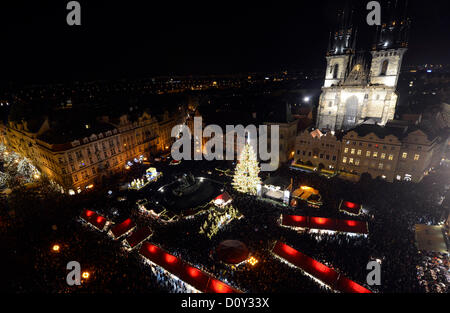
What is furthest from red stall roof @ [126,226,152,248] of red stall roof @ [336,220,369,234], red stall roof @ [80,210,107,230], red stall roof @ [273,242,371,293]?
red stall roof @ [336,220,369,234]

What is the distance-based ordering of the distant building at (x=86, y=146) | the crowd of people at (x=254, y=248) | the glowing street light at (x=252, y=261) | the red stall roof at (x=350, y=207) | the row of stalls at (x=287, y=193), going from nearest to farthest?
the crowd of people at (x=254, y=248), the glowing street light at (x=252, y=261), the red stall roof at (x=350, y=207), the row of stalls at (x=287, y=193), the distant building at (x=86, y=146)

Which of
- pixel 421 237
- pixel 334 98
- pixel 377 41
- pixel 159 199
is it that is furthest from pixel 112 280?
pixel 377 41

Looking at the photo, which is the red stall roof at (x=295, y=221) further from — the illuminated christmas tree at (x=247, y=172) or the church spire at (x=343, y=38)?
the church spire at (x=343, y=38)

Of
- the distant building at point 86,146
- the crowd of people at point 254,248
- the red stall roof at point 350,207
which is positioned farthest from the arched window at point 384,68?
the distant building at point 86,146

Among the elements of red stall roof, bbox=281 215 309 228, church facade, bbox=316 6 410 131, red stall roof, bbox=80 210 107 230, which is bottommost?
red stall roof, bbox=80 210 107 230

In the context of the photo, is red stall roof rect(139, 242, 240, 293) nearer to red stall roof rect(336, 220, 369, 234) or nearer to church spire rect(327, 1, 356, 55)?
red stall roof rect(336, 220, 369, 234)

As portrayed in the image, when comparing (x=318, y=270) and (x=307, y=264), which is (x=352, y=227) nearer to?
(x=318, y=270)

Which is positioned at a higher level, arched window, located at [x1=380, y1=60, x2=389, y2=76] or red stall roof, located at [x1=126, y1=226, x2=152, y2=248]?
arched window, located at [x1=380, y1=60, x2=389, y2=76]
